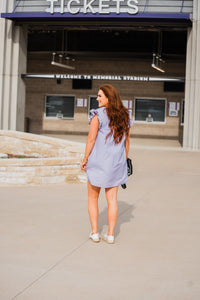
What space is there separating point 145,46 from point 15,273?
25.5 metres

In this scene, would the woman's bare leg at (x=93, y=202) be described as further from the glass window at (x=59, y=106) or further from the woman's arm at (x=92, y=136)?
the glass window at (x=59, y=106)

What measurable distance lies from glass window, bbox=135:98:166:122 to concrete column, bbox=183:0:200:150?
7.18 meters

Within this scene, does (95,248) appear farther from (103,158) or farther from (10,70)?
(10,70)

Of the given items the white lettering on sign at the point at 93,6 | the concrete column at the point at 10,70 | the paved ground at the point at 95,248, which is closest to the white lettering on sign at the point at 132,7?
the white lettering on sign at the point at 93,6

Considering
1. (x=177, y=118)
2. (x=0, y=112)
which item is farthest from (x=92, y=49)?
(x=0, y=112)

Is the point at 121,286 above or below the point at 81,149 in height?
below

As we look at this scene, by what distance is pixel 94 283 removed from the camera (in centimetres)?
445

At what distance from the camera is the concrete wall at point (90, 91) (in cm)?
2938

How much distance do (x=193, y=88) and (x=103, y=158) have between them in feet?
55.6

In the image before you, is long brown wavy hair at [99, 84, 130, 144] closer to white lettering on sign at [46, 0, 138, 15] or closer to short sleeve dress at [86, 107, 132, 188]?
short sleeve dress at [86, 107, 132, 188]

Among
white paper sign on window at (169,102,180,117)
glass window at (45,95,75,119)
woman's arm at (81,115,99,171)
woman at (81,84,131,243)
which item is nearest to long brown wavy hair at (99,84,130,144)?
woman at (81,84,131,243)

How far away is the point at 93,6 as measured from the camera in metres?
22.7

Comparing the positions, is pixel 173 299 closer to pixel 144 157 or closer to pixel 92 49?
pixel 144 157

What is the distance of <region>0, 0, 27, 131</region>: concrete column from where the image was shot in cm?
2419
